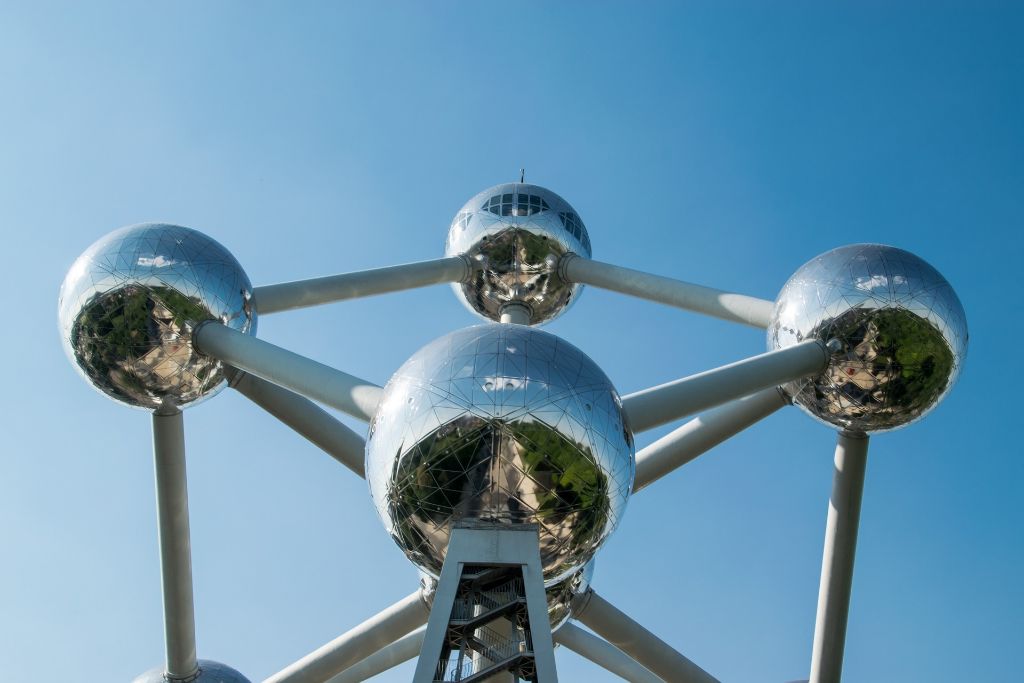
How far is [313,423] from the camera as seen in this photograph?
10359 millimetres

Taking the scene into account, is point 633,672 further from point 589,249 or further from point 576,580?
point 589,249

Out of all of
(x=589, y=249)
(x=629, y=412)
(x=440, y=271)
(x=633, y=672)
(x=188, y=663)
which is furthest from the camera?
(x=589, y=249)

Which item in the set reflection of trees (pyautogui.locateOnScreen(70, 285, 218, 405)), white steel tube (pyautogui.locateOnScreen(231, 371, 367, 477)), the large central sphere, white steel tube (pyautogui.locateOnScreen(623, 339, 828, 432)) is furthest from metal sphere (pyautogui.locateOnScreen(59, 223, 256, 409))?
white steel tube (pyautogui.locateOnScreen(623, 339, 828, 432))

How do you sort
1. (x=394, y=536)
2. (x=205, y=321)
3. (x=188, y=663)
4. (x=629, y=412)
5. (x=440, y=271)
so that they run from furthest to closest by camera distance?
(x=440, y=271) < (x=188, y=663) < (x=205, y=321) < (x=629, y=412) < (x=394, y=536)

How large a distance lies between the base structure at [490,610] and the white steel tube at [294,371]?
1461 millimetres

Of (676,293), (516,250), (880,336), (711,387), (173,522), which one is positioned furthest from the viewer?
(516,250)

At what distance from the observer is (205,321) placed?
10805 mm

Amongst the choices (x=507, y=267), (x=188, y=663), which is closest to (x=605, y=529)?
(x=188, y=663)

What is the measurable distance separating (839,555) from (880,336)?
2.15 meters

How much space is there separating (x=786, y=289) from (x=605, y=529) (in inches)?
157

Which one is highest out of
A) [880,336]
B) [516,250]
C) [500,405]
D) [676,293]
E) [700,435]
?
[516,250]

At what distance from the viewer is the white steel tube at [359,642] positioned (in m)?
11.0

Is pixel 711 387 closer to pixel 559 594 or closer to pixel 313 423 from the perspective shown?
pixel 559 594

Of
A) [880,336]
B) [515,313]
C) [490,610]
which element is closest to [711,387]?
[880,336]
